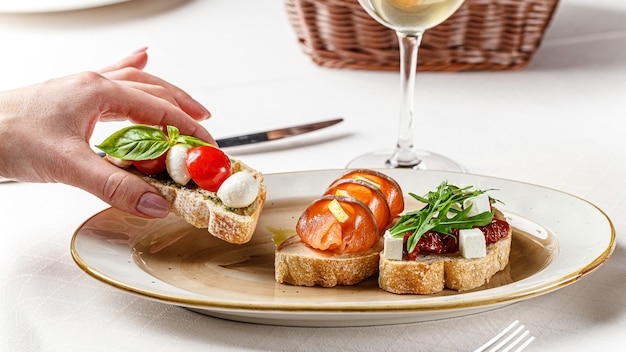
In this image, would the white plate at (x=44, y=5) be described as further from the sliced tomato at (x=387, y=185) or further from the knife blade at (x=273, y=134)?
the sliced tomato at (x=387, y=185)

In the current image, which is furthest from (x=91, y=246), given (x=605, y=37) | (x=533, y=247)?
(x=605, y=37)

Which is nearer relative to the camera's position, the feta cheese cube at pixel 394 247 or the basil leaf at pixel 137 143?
the feta cheese cube at pixel 394 247

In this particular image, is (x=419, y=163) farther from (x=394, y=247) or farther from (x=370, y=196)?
(x=394, y=247)

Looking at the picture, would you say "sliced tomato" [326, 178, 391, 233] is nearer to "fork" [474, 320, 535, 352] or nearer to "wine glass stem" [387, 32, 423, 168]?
"fork" [474, 320, 535, 352]

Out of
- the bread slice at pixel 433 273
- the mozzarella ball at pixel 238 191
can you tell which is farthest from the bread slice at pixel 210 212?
the bread slice at pixel 433 273

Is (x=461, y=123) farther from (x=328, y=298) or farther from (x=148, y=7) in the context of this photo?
(x=148, y=7)

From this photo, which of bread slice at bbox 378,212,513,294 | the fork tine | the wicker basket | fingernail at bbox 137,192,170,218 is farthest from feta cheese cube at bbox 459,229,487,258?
the wicker basket
